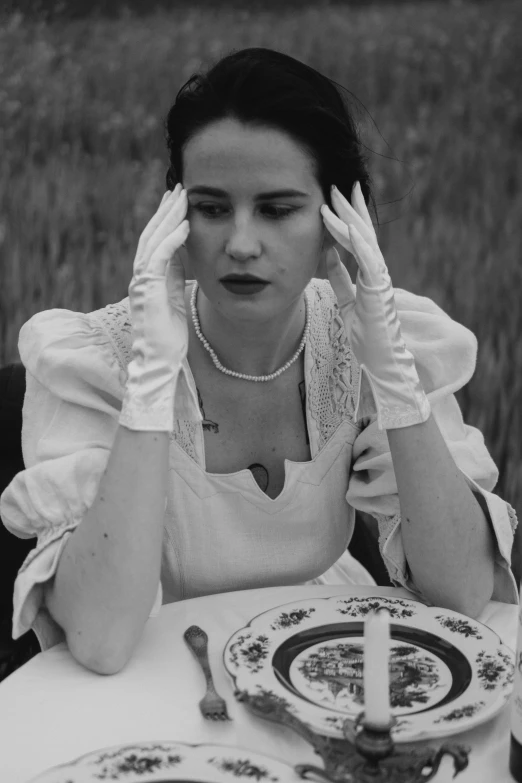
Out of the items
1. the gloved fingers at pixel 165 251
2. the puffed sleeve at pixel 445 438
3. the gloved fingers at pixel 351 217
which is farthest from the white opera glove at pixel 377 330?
the gloved fingers at pixel 165 251

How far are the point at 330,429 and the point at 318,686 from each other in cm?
68

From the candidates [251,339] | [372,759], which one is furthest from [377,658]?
[251,339]

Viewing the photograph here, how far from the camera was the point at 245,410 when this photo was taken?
172 centimetres

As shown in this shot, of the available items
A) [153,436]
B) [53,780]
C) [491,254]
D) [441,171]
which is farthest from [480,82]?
[53,780]

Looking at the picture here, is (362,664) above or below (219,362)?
below

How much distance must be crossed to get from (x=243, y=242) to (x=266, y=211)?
9 cm

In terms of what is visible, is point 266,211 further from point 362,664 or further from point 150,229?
point 362,664

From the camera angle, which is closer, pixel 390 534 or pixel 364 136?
pixel 390 534

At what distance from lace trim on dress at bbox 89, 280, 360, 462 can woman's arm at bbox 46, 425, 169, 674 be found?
0.26 metres

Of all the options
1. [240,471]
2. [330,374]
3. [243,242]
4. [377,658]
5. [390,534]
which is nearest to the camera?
[377,658]

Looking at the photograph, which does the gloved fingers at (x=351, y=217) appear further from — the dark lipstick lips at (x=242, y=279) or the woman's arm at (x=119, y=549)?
the woman's arm at (x=119, y=549)

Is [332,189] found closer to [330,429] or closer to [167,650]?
[330,429]

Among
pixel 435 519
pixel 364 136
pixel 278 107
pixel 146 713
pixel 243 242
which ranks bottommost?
pixel 146 713

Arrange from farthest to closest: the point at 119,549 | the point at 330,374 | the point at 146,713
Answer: the point at 330,374 < the point at 119,549 < the point at 146,713
